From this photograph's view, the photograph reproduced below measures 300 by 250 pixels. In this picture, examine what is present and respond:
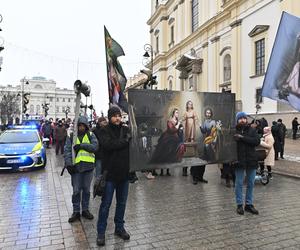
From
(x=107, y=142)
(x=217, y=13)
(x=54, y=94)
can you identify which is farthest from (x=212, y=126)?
(x=54, y=94)

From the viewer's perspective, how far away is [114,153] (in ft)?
16.1

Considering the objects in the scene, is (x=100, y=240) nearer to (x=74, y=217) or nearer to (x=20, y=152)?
(x=74, y=217)

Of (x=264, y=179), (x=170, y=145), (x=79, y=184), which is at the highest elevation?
(x=170, y=145)

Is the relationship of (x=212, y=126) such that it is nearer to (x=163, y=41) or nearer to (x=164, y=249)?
(x=164, y=249)

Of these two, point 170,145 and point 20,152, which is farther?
point 20,152

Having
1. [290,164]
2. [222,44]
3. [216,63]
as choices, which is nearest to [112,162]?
[290,164]

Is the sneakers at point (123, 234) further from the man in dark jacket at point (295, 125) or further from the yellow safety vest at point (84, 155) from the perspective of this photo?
the man in dark jacket at point (295, 125)

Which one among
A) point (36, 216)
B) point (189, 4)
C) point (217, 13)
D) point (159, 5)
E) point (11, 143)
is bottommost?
point (36, 216)

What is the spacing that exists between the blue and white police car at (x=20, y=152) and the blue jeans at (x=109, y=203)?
7660 mm

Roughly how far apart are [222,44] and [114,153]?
29.3 meters

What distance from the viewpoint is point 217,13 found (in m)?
32.6

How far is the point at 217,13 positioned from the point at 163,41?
18431 mm

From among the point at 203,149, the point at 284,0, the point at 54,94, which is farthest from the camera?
the point at 54,94

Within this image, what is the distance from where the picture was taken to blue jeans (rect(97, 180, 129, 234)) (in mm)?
4918
